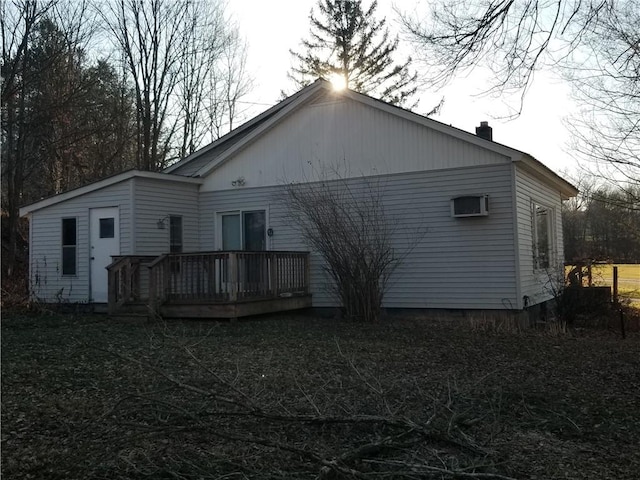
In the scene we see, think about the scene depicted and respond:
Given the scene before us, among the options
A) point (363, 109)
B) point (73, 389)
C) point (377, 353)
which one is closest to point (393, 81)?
point (363, 109)

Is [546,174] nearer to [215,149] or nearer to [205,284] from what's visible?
[205,284]

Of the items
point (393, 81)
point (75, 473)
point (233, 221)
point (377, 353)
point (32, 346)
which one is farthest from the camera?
point (393, 81)

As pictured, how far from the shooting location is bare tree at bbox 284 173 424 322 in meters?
10.9

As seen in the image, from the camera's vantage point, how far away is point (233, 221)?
13938 mm

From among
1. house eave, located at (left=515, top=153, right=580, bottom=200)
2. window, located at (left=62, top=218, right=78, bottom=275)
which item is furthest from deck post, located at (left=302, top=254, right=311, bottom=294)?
window, located at (left=62, top=218, right=78, bottom=275)

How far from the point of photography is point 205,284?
1155 cm

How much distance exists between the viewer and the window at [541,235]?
12336 mm

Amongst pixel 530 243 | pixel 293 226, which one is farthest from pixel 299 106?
pixel 530 243

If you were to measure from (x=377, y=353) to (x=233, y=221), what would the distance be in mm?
7171

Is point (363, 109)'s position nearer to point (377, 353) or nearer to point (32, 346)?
point (377, 353)

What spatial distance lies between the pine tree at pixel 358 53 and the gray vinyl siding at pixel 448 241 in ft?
59.2

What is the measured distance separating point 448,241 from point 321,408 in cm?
722

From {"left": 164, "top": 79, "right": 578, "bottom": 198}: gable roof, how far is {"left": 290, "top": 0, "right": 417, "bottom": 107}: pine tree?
14.2m

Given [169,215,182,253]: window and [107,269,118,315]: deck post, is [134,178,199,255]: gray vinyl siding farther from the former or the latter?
[107,269,118,315]: deck post
